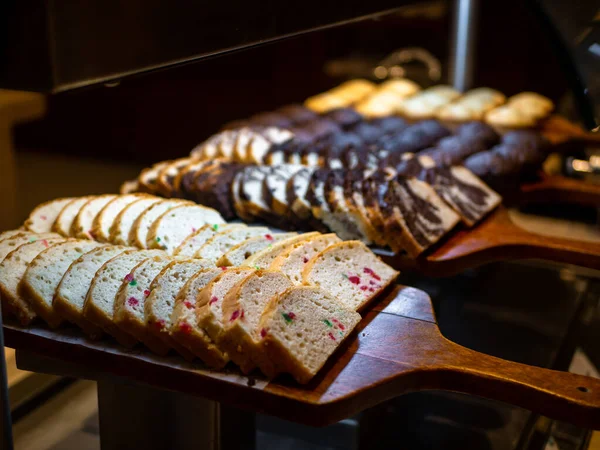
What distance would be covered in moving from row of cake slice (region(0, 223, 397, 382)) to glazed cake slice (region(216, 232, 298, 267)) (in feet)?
0.25

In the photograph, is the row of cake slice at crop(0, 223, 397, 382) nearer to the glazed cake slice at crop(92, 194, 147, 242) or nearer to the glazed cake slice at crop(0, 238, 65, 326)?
the glazed cake slice at crop(0, 238, 65, 326)

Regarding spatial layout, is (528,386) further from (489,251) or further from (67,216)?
(67,216)

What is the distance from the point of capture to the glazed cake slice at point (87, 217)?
3.29 metres

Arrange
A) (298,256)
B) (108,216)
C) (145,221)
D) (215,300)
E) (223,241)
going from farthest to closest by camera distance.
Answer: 1. (108,216)
2. (145,221)
3. (223,241)
4. (298,256)
5. (215,300)

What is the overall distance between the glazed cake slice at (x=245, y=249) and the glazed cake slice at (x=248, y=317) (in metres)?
0.34

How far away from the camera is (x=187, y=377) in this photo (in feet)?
7.73

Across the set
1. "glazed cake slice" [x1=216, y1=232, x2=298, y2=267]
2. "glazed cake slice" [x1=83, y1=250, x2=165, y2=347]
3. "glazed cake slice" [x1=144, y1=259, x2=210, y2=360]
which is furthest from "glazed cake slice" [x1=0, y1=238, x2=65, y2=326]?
"glazed cake slice" [x1=216, y1=232, x2=298, y2=267]

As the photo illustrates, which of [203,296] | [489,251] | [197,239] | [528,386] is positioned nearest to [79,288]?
[203,296]

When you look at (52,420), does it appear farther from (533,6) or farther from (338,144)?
(533,6)

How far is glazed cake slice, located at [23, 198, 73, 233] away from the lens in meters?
3.37

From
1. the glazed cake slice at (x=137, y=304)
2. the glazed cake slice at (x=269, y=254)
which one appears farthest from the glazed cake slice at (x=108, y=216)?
the glazed cake slice at (x=269, y=254)

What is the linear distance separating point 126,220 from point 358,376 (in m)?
1.51

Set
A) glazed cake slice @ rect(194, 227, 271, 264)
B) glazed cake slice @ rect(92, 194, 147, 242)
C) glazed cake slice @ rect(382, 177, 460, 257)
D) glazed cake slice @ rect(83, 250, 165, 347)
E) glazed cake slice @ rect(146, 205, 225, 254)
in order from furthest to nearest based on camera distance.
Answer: glazed cake slice @ rect(382, 177, 460, 257) → glazed cake slice @ rect(92, 194, 147, 242) → glazed cake slice @ rect(146, 205, 225, 254) → glazed cake slice @ rect(194, 227, 271, 264) → glazed cake slice @ rect(83, 250, 165, 347)

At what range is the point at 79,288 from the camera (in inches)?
104
